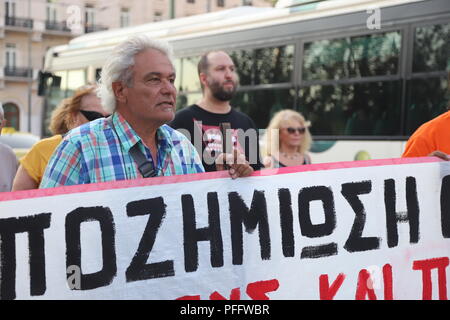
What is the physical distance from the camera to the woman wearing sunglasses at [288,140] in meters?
6.60

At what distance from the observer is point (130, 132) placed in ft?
9.69

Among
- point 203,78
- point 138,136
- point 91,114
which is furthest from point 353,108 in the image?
point 138,136

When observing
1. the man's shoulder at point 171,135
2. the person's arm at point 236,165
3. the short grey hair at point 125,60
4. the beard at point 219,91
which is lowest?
the person's arm at point 236,165

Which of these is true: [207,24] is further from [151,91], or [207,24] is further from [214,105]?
[151,91]

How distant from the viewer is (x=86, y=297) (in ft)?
8.89

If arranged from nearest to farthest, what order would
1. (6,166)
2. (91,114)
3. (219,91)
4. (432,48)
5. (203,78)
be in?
(6,166)
(91,114)
(219,91)
(203,78)
(432,48)

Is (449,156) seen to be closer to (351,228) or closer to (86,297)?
(351,228)

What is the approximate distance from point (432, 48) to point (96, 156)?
19.9 feet

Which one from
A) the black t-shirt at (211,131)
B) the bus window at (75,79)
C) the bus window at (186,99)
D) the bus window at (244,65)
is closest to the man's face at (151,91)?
the black t-shirt at (211,131)

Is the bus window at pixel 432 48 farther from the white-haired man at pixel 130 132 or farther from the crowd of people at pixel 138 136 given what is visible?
the white-haired man at pixel 130 132

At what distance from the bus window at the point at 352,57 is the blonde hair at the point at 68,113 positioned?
15.1 ft

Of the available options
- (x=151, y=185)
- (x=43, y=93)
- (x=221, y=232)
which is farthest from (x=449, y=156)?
(x=43, y=93)

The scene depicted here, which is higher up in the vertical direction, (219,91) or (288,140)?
(219,91)

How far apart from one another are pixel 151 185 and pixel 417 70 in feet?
19.6
